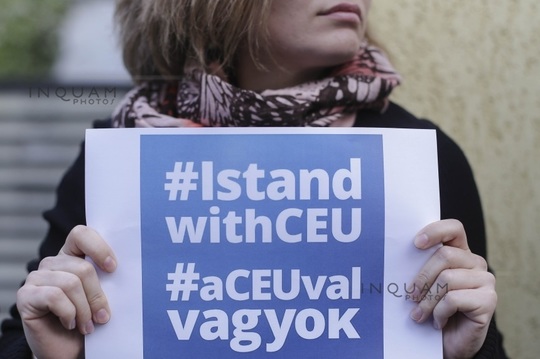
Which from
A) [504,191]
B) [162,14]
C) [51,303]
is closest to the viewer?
[51,303]

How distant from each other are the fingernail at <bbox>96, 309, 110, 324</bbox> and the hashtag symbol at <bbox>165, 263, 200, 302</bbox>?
107mm

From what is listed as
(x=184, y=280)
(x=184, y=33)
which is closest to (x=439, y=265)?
(x=184, y=280)

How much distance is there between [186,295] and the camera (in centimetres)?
131

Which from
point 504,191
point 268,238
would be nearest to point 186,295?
point 268,238

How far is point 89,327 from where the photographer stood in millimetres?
1299

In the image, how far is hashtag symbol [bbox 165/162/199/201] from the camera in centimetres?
132

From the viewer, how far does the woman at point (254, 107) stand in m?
1.29

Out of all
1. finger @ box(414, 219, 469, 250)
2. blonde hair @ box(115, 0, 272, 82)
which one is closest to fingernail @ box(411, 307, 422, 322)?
finger @ box(414, 219, 469, 250)

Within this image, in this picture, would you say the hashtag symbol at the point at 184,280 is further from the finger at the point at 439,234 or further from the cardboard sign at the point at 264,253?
the finger at the point at 439,234

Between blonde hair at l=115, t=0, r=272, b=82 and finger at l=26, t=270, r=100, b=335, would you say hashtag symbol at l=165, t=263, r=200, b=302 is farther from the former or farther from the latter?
blonde hair at l=115, t=0, r=272, b=82

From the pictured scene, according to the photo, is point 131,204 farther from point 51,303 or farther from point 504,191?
point 504,191

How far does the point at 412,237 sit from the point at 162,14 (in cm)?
75

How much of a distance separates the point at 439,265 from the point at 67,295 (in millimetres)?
597

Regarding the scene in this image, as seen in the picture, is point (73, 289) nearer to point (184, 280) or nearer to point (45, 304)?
point (45, 304)
